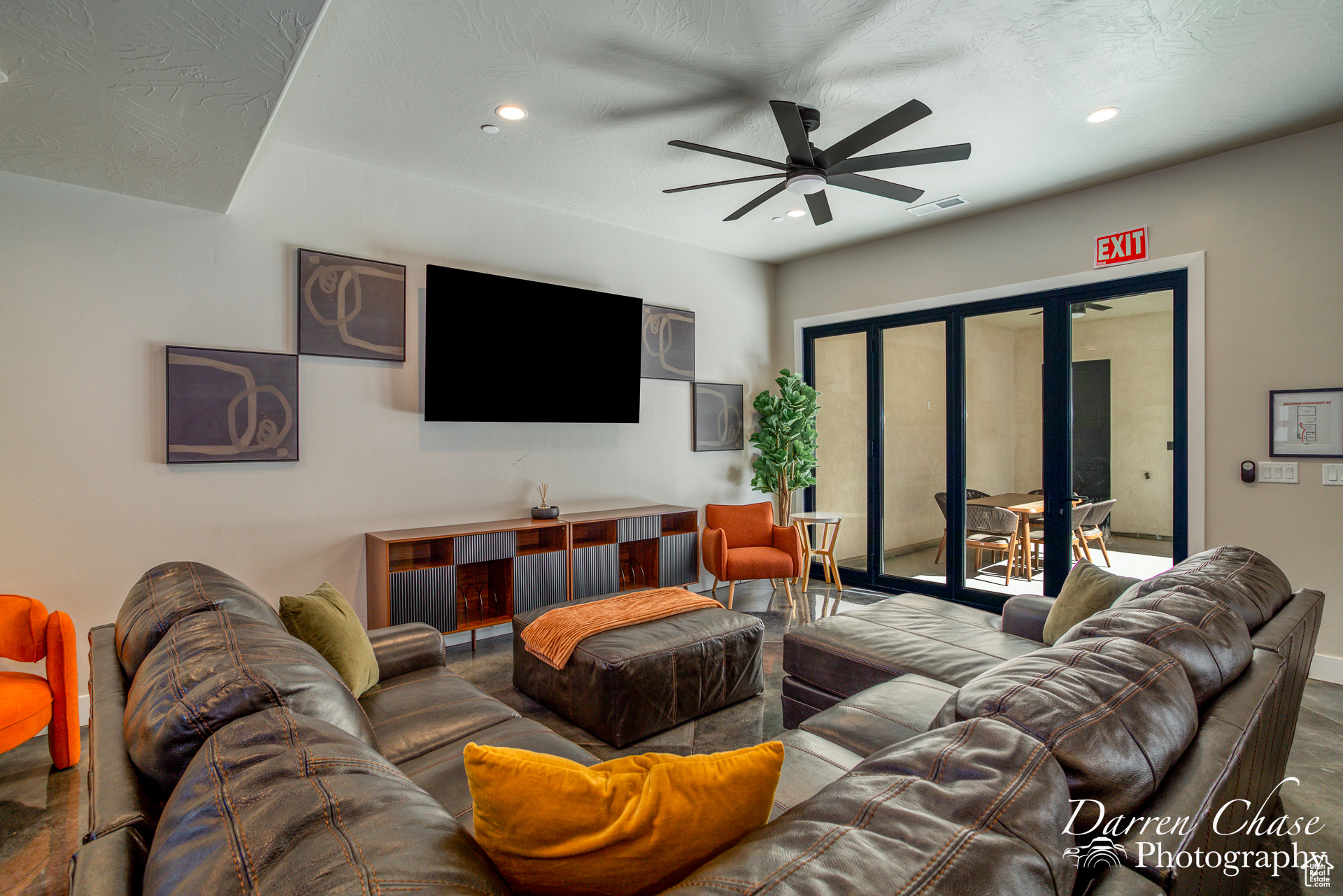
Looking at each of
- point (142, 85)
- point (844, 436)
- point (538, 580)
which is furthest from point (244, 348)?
point (844, 436)

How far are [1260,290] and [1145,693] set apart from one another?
3745 millimetres

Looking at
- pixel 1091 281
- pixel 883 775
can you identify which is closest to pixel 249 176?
pixel 883 775

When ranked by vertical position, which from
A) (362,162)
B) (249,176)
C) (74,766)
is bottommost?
(74,766)

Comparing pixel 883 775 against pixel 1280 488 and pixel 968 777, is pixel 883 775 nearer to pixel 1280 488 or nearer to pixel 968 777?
pixel 968 777

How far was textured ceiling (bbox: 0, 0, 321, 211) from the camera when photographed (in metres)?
1.78

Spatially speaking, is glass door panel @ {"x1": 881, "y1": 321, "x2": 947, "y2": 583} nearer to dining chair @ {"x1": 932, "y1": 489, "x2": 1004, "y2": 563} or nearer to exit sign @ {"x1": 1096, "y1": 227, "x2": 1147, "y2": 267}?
dining chair @ {"x1": 932, "y1": 489, "x2": 1004, "y2": 563}

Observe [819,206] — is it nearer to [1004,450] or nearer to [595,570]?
[1004,450]

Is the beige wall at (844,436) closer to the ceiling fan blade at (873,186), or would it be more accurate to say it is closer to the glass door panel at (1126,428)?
the glass door panel at (1126,428)

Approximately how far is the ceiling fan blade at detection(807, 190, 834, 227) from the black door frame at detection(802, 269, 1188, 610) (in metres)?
1.93

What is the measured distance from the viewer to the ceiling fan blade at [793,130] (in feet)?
8.37

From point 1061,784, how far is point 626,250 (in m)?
4.67

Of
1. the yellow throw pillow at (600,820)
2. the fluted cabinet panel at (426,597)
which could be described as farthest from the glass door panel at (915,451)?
the yellow throw pillow at (600,820)

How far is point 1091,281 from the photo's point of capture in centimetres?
428

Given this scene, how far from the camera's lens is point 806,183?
3.10 m
